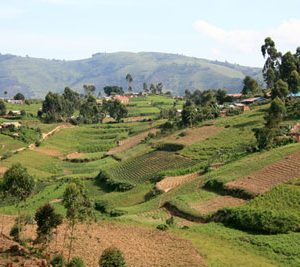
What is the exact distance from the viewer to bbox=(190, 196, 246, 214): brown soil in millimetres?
44406

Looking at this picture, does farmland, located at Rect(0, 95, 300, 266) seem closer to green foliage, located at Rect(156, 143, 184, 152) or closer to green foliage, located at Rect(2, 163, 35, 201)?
green foliage, located at Rect(156, 143, 184, 152)

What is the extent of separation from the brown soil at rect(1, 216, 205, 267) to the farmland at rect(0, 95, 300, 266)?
71 millimetres

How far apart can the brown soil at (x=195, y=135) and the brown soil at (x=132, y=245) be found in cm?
3625

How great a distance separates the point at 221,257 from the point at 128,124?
322 feet

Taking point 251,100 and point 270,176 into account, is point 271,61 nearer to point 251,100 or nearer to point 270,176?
point 251,100

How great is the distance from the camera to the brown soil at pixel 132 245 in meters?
32.0

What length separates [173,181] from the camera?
59.1 metres

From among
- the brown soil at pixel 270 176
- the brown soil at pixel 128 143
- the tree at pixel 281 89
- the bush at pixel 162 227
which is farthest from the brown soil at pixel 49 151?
the bush at pixel 162 227

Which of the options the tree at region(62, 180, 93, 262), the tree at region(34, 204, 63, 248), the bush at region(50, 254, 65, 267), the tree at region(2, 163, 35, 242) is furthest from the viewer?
the tree at region(2, 163, 35, 242)

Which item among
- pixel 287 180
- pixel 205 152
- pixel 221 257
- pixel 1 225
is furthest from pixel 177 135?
pixel 221 257

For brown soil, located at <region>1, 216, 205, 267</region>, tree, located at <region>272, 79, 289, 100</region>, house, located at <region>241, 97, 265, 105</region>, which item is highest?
tree, located at <region>272, 79, 289, 100</region>

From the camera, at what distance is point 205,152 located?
68125mm

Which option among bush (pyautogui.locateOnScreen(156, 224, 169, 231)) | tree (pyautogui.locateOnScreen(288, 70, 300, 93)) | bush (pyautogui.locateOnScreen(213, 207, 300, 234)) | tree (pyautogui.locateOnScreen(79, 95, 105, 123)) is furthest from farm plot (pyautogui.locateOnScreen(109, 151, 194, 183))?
tree (pyautogui.locateOnScreen(79, 95, 105, 123))

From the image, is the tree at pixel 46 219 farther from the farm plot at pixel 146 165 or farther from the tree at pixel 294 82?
the tree at pixel 294 82
